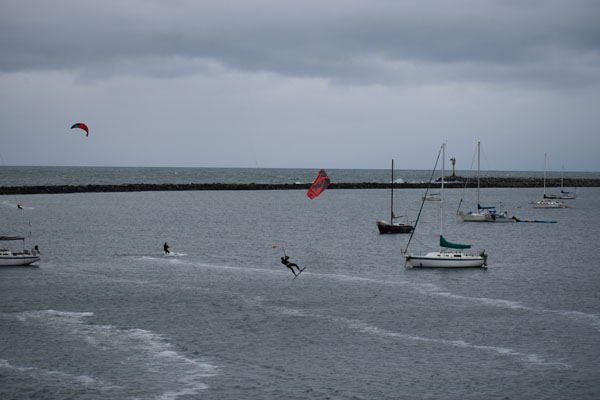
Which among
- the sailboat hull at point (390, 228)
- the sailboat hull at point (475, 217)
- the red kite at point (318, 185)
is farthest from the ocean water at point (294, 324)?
the sailboat hull at point (475, 217)

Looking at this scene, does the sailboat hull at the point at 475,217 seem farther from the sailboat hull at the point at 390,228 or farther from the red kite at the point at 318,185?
the red kite at the point at 318,185

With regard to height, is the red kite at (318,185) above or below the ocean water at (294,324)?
above

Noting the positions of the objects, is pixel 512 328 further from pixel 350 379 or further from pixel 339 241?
pixel 339 241

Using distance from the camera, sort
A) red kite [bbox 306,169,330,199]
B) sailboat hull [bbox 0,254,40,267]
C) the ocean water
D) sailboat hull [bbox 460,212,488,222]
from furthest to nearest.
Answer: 1. sailboat hull [bbox 460,212,488,222]
2. sailboat hull [bbox 0,254,40,267]
3. red kite [bbox 306,169,330,199]
4. the ocean water

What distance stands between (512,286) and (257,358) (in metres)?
27.8

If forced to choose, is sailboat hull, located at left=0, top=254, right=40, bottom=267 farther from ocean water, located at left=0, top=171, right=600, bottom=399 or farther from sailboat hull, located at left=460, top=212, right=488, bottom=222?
sailboat hull, located at left=460, top=212, right=488, bottom=222

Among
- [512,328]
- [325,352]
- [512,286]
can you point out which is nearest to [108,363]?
[325,352]

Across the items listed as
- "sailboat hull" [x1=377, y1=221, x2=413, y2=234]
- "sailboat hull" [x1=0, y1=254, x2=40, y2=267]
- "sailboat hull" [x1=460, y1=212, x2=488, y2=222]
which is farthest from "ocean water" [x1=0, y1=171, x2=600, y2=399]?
"sailboat hull" [x1=460, y1=212, x2=488, y2=222]

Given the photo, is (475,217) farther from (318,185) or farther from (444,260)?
(318,185)

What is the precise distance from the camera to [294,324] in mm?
40531

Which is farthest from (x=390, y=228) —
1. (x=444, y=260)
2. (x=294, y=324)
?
(x=294, y=324)

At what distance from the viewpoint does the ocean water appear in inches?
1200

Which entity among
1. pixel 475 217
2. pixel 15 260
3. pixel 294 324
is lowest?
pixel 294 324

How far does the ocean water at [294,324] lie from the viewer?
30.5 meters
